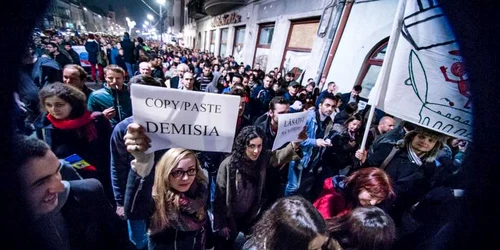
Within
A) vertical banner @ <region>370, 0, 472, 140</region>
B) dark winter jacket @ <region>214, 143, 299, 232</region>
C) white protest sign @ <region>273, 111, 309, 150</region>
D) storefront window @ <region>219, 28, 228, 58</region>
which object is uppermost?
storefront window @ <region>219, 28, 228, 58</region>

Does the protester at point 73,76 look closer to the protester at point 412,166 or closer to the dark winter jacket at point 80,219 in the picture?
the dark winter jacket at point 80,219

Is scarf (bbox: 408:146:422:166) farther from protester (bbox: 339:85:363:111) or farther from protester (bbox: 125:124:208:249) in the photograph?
protester (bbox: 339:85:363:111)

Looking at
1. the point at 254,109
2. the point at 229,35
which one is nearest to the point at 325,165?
the point at 254,109

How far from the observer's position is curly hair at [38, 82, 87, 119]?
5.96 ft

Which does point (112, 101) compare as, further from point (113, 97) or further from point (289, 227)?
point (289, 227)

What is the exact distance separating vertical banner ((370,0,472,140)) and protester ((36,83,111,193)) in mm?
2678

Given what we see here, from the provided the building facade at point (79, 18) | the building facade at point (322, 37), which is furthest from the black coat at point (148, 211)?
the building facade at point (79, 18)

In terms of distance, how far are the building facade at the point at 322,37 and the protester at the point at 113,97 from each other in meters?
5.67

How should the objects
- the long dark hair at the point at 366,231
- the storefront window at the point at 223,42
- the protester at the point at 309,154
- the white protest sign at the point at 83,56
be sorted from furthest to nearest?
the storefront window at the point at 223,42 → the white protest sign at the point at 83,56 → the protester at the point at 309,154 → the long dark hair at the point at 366,231

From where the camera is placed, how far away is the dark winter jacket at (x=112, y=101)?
280cm

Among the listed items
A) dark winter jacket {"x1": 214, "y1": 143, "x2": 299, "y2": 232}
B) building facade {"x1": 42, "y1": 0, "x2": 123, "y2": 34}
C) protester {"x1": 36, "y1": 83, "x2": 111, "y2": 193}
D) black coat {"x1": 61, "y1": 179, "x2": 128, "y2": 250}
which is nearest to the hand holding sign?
black coat {"x1": 61, "y1": 179, "x2": 128, "y2": 250}

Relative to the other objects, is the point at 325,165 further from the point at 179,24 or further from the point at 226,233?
the point at 179,24

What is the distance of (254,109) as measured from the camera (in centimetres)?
498

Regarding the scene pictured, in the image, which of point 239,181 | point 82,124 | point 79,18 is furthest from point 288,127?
point 79,18
